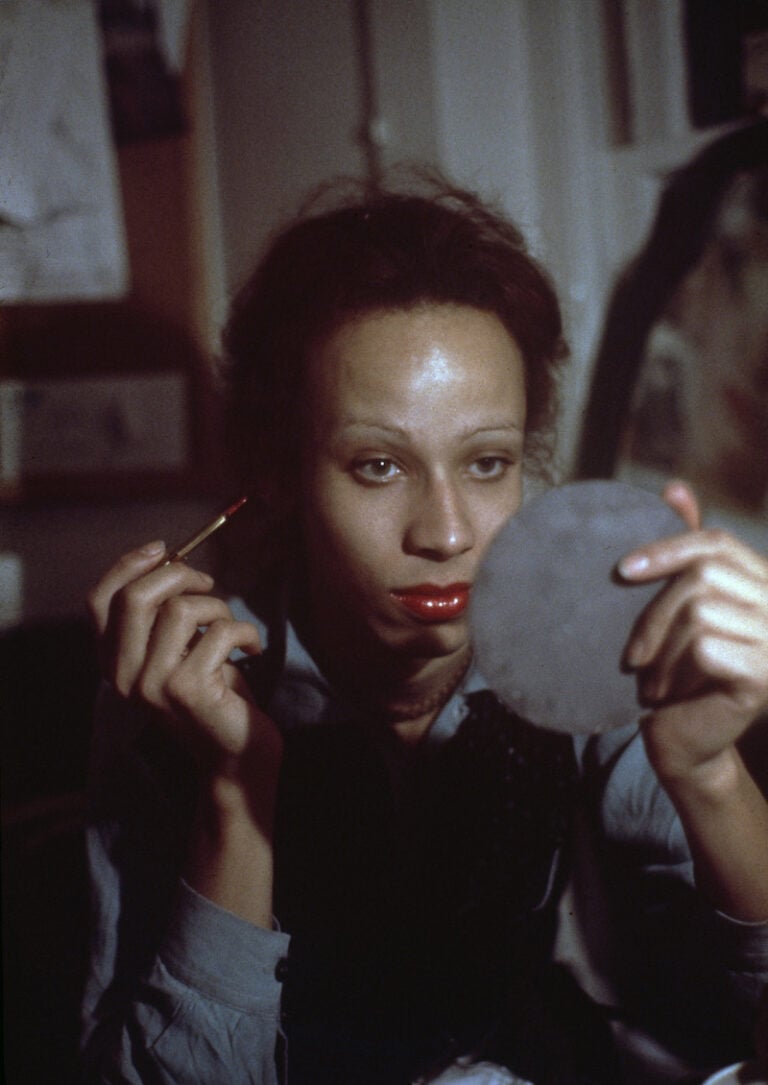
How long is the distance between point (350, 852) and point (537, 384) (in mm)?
472

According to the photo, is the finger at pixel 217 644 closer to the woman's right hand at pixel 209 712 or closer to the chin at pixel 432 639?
the woman's right hand at pixel 209 712

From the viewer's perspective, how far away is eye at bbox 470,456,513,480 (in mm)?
597

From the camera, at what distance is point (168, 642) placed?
1.81 ft

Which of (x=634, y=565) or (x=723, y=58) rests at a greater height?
(x=723, y=58)

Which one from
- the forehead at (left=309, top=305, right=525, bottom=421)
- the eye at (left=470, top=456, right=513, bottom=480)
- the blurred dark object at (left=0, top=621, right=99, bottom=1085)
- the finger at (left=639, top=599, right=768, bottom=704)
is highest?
the forehead at (left=309, top=305, right=525, bottom=421)

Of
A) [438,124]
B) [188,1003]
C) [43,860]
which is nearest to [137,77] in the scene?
[438,124]

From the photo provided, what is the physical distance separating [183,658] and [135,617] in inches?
1.8

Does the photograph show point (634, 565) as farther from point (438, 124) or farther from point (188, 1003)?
point (438, 124)

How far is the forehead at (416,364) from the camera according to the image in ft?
1.90

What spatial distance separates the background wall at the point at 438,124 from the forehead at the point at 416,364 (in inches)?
14.4

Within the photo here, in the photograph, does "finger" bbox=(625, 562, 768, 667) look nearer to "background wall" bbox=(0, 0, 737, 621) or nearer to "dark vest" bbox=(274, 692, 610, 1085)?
"dark vest" bbox=(274, 692, 610, 1085)

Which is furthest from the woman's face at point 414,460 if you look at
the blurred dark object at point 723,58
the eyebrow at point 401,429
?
the blurred dark object at point 723,58

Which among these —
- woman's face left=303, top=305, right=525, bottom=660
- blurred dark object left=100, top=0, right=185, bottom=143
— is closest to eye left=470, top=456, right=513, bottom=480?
woman's face left=303, top=305, right=525, bottom=660

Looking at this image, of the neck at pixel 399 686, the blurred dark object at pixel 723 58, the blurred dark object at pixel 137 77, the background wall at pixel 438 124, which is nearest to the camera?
the neck at pixel 399 686
